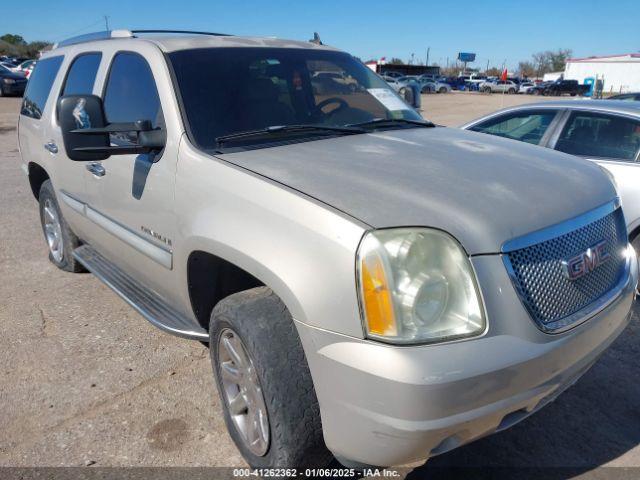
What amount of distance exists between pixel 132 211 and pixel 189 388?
3.50ft

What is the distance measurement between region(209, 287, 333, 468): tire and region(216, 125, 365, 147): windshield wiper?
871 millimetres

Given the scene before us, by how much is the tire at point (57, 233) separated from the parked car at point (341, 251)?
133cm

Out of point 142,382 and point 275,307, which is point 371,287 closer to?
point 275,307

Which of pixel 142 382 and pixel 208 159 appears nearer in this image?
pixel 208 159

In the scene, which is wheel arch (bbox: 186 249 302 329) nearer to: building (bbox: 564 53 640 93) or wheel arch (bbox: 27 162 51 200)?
wheel arch (bbox: 27 162 51 200)

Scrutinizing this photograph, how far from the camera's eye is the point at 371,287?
184cm

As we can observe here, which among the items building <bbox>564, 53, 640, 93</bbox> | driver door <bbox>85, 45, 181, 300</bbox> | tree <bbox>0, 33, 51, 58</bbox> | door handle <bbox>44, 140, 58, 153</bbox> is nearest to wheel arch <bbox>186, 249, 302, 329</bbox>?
driver door <bbox>85, 45, 181, 300</bbox>

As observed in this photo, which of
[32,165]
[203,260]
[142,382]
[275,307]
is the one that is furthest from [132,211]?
[32,165]

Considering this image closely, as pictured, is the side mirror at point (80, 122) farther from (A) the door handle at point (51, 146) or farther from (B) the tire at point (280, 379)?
(A) the door handle at point (51, 146)

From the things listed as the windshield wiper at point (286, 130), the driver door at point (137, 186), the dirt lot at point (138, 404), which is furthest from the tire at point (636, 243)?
the driver door at point (137, 186)

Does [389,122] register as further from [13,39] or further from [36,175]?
[13,39]

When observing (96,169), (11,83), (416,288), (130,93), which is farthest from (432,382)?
(11,83)

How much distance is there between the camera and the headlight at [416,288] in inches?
72.1

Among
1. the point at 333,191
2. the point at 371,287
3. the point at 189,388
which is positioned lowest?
the point at 189,388
